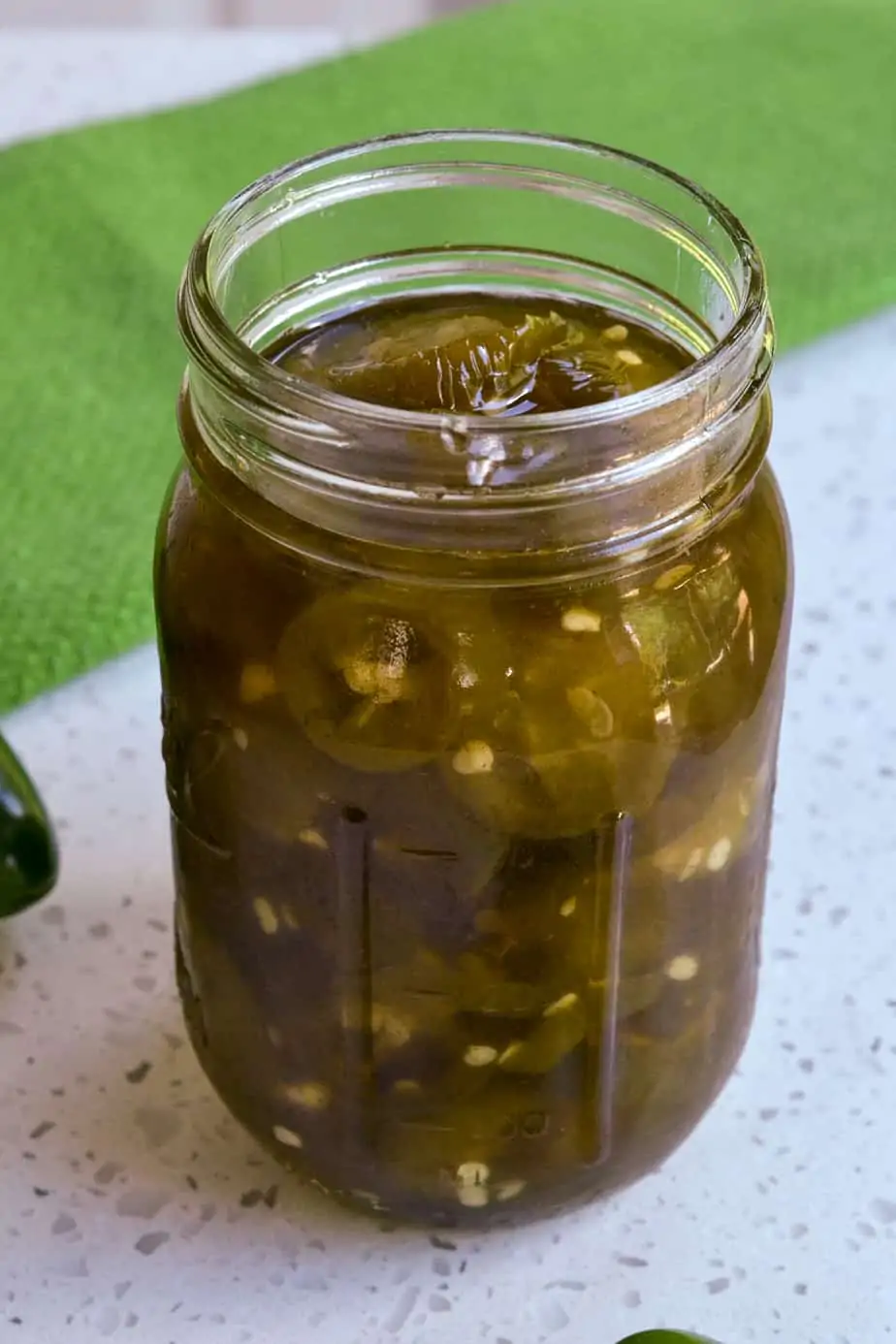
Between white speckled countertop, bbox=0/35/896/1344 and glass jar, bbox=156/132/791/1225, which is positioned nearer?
glass jar, bbox=156/132/791/1225

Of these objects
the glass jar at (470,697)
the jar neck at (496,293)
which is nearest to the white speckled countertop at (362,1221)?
the glass jar at (470,697)

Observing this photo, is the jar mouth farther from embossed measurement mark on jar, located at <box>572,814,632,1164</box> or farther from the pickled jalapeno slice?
embossed measurement mark on jar, located at <box>572,814,632,1164</box>

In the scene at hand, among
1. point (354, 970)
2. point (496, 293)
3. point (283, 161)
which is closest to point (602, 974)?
point (354, 970)

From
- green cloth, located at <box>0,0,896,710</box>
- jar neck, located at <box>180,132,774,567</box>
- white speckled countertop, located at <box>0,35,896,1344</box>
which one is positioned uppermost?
green cloth, located at <box>0,0,896,710</box>

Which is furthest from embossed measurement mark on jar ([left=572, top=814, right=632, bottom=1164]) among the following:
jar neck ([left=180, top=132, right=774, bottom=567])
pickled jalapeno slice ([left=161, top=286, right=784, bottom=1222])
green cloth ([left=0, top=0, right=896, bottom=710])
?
green cloth ([left=0, top=0, right=896, bottom=710])

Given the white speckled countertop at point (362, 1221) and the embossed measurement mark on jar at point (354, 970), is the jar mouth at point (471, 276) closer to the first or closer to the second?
the embossed measurement mark on jar at point (354, 970)

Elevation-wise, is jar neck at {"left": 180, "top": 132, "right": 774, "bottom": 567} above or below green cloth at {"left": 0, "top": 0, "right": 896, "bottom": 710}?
below

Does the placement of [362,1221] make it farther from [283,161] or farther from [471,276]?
[283,161]

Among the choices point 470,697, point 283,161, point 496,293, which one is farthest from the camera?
point 283,161
